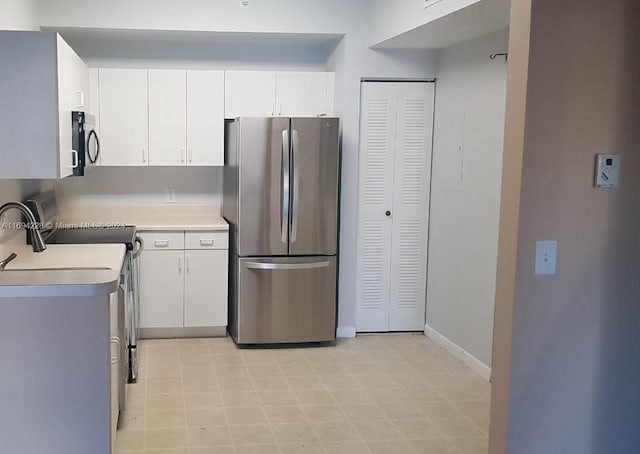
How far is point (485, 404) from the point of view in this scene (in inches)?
162

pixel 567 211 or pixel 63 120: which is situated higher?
pixel 63 120

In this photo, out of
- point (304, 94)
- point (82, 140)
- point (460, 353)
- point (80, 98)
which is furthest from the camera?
point (304, 94)

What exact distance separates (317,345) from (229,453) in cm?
188

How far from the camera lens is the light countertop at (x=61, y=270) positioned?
2.75 meters

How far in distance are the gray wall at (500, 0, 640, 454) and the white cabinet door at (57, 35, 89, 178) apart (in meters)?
2.10

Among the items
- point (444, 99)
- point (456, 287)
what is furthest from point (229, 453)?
point (444, 99)

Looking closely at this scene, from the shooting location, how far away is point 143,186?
571 centimetres

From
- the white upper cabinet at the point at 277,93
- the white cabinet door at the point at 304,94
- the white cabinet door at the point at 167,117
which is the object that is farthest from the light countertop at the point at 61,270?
the white cabinet door at the point at 304,94

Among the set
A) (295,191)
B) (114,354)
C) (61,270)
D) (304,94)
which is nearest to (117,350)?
(114,354)

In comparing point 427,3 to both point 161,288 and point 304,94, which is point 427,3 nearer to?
point 304,94

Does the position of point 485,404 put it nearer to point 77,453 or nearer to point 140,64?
point 77,453

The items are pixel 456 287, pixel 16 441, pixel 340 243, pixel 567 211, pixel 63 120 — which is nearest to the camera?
pixel 567 211

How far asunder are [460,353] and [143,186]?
2767mm

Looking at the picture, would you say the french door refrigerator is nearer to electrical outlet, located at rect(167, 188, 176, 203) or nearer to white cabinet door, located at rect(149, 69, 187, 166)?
white cabinet door, located at rect(149, 69, 187, 166)
